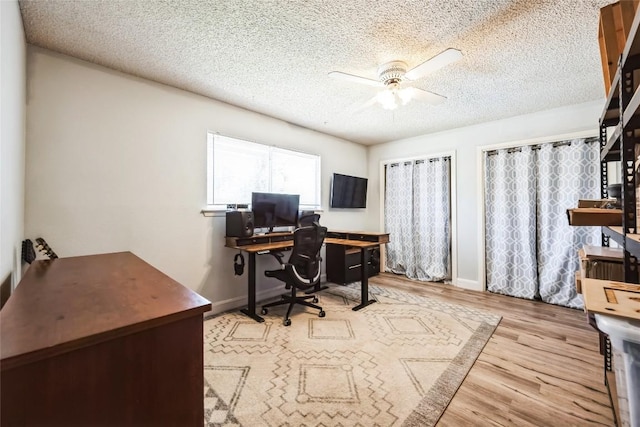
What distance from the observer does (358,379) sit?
1.87 meters

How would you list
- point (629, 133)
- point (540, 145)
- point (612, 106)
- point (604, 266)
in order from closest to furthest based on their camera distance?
point (629, 133)
point (612, 106)
point (604, 266)
point (540, 145)

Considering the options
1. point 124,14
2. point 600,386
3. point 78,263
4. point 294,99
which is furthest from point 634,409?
point 294,99

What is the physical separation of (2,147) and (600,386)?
12.0ft

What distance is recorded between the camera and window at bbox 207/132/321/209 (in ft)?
10.3

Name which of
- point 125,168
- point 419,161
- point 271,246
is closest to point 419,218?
point 419,161

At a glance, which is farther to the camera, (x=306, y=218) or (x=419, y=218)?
(x=419, y=218)

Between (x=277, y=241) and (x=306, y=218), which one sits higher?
(x=306, y=218)

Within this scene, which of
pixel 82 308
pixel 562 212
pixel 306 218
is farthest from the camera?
pixel 306 218

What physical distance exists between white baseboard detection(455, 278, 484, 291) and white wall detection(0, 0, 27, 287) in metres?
4.58

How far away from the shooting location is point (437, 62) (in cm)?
183

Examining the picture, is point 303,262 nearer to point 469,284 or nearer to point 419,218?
point 419,218

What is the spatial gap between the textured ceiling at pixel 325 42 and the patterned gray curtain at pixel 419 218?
1.53 metres

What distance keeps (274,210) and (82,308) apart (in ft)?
8.33

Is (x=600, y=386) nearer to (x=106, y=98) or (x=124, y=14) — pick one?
(x=124, y=14)
